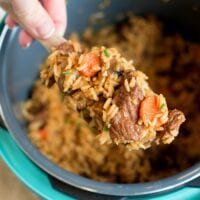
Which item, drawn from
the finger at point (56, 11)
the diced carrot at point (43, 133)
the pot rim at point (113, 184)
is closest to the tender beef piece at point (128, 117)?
the pot rim at point (113, 184)

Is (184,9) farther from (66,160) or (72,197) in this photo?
(72,197)

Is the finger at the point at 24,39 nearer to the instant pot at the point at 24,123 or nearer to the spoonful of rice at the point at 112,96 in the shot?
the instant pot at the point at 24,123

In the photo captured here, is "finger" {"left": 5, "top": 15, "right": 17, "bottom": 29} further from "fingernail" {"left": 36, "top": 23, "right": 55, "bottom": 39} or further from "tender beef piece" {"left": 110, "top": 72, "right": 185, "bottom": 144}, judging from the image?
"tender beef piece" {"left": 110, "top": 72, "right": 185, "bottom": 144}

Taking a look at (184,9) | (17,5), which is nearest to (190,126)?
(184,9)

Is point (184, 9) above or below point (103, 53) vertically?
below

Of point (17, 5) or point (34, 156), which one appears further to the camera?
point (34, 156)

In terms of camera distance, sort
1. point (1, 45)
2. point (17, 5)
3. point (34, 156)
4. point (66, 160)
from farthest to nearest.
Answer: point (66, 160) → point (1, 45) → point (34, 156) → point (17, 5)

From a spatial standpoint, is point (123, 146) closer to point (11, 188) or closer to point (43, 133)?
point (43, 133)

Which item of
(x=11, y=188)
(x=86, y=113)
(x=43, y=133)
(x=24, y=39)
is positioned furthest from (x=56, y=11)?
(x=11, y=188)
